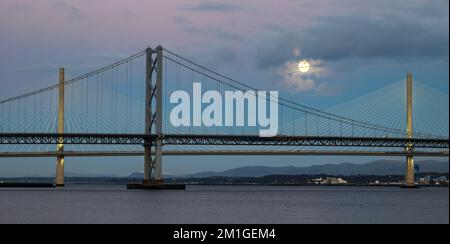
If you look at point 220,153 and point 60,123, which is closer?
point 220,153

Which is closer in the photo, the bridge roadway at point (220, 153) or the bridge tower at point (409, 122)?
the bridge roadway at point (220, 153)

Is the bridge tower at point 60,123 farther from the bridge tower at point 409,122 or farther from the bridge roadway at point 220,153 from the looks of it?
the bridge tower at point 409,122

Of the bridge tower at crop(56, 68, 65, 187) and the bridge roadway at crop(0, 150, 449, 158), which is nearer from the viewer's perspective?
the bridge roadway at crop(0, 150, 449, 158)

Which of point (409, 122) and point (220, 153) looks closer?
point (220, 153)

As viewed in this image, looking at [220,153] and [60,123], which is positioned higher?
[60,123]

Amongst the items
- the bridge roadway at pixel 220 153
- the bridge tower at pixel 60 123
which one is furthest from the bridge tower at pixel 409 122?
the bridge tower at pixel 60 123

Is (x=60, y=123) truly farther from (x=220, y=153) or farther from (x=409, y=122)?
(x=409, y=122)

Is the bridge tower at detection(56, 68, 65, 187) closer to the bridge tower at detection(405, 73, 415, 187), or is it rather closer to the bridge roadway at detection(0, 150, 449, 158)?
the bridge roadway at detection(0, 150, 449, 158)

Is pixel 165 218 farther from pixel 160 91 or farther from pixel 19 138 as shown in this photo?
pixel 19 138

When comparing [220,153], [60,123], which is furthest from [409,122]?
[60,123]

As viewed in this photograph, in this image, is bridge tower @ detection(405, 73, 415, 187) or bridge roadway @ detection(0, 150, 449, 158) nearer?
bridge roadway @ detection(0, 150, 449, 158)

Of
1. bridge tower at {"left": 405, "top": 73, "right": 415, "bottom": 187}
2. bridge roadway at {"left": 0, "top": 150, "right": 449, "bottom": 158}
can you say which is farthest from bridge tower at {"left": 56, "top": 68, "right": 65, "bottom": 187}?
bridge tower at {"left": 405, "top": 73, "right": 415, "bottom": 187}
